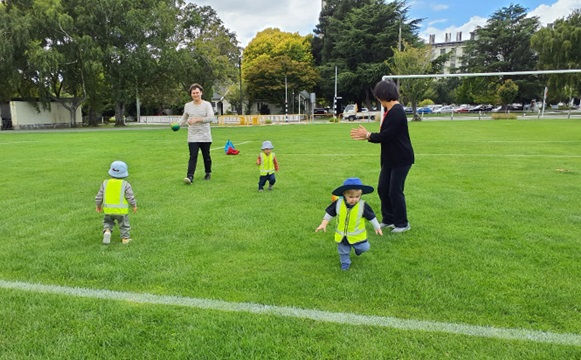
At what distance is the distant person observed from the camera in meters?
4.79

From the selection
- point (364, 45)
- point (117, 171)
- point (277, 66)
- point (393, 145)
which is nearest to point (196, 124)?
point (117, 171)

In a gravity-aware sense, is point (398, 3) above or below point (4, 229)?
above

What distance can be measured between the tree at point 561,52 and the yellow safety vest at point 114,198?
4859cm

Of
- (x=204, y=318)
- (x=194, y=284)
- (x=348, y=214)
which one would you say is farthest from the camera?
→ (x=348, y=214)

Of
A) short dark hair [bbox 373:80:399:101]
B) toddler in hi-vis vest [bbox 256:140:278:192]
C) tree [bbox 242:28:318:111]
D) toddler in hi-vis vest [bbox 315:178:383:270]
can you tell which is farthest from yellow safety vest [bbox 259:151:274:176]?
tree [bbox 242:28:318:111]

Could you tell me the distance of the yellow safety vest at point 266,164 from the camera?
7.37m

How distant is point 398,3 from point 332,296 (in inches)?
2240

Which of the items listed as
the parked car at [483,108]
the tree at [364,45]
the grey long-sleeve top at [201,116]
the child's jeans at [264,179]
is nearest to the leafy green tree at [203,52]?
the tree at [364,45]

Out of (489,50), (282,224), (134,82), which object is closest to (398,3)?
(489,50)

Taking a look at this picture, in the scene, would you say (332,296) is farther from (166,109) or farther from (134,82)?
(166,109)

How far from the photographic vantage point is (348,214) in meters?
3.93

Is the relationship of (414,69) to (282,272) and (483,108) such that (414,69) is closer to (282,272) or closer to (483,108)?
(483,108)

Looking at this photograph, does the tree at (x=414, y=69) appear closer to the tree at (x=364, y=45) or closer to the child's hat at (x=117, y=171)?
the tree at (x=364, y=45)

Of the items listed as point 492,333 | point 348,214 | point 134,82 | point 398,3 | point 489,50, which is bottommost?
point 492,333
